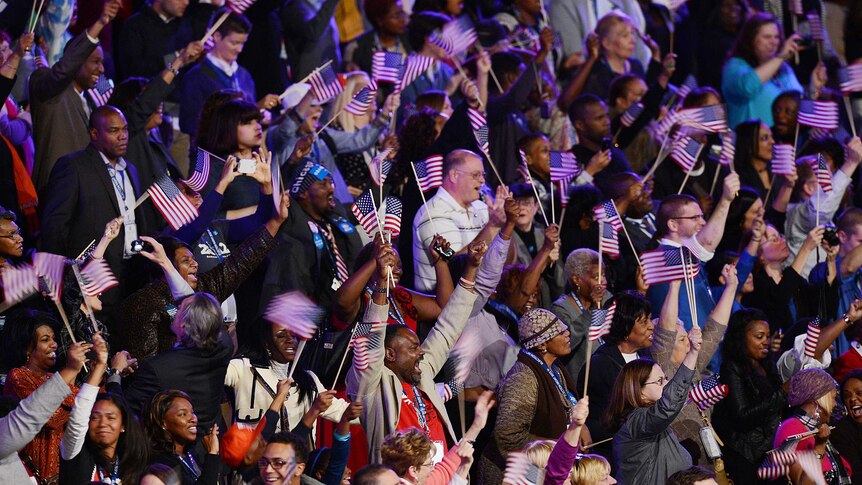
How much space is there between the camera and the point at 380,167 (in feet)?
31.0

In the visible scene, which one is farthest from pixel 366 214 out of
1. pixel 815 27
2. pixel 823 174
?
pixel 815 27

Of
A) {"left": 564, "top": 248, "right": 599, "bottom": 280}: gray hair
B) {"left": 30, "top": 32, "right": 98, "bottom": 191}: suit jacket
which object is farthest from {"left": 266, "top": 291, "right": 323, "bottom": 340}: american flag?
{"left": 30, "top": 32, "right": 98, "bottom": 191}: suit jacket

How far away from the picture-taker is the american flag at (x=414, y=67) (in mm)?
10750

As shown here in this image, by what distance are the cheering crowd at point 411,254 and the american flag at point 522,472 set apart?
14 mm

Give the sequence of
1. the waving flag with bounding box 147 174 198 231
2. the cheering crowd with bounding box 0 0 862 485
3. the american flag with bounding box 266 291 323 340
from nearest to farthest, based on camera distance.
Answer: the cheering crowd with bounding box 0 0 862 485, the american flag with bounding box 266 291 323 340, the waving flag with bounding box 147 174 198 231

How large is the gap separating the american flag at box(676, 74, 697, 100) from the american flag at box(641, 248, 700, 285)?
3343 mm

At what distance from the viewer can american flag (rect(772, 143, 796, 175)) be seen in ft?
36.1

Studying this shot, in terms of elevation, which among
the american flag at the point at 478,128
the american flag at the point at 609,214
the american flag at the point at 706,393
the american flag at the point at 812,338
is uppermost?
the american flag at the point at 478,128

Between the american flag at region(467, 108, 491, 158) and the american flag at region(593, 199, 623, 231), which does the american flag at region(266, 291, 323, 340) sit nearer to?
the american flag at region(467, 108, 491, 158)

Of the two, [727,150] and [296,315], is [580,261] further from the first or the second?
[727,150]

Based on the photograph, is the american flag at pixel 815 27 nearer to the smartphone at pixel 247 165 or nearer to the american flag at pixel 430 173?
the american flag at pixel 430 173

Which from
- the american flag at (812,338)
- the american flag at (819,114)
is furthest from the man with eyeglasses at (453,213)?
the american flag at (819,114)

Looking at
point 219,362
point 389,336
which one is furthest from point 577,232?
point 219,362

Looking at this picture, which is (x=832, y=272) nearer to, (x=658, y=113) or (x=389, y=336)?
(x=658, y=113)
